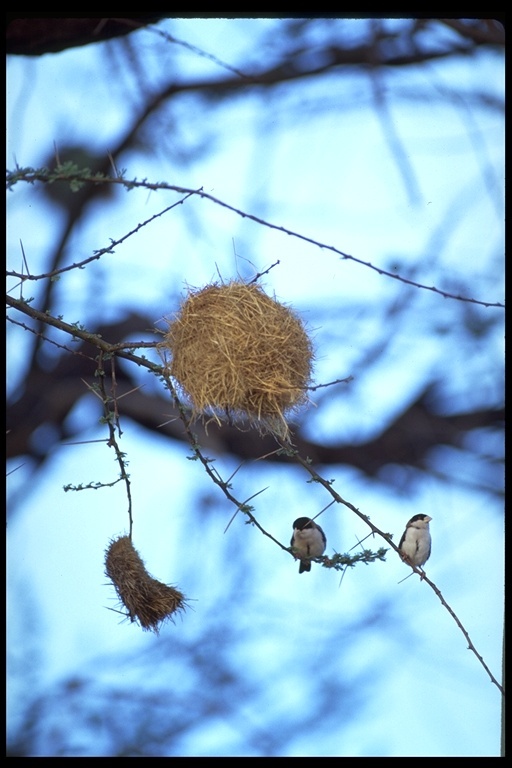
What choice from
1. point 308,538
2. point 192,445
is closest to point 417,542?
point 308,538

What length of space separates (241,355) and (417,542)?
1.73 metres

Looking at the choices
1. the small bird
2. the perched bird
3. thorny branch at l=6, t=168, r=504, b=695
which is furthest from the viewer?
the perched bird

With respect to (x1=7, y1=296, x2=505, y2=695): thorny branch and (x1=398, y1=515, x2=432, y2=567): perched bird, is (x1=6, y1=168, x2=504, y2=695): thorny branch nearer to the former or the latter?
(x1=7, y1=296, x2=505, y2=695): thorny branch

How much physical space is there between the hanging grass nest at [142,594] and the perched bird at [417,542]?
1582 mm

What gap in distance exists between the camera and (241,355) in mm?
2393

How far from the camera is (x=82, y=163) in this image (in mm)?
4402

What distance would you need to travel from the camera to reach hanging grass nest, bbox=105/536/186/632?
2396 millimetres

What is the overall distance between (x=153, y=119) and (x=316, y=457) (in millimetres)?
1871

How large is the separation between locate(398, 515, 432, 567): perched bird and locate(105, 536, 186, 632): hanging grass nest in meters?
1.58

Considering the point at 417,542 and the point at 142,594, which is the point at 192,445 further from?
the point at 417,542

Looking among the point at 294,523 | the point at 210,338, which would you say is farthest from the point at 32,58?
the point at 294,523

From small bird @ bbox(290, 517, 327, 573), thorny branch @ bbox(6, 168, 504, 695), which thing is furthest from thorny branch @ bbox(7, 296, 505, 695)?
small bird @ bbox(290, 517, 327, 573)

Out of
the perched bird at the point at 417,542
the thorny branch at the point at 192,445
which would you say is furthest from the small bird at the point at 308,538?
the thorny branch at the point at 192,445

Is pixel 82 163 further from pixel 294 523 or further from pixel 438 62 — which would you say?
pixel 294 523
